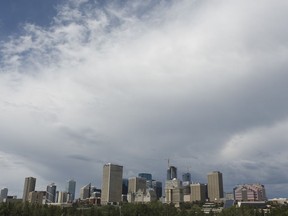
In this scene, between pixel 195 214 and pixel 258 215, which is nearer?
pixel 258 215

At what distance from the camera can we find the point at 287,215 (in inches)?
3526

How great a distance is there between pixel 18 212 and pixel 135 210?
5379cm

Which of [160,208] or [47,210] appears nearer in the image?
[47,210]

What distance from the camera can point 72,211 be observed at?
192 metres

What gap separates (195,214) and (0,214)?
89096 mm

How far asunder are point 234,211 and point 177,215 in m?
27.0

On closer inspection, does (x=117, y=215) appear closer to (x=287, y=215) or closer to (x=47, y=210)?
(x=47, y=210)

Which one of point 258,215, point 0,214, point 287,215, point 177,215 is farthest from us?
point 177,215

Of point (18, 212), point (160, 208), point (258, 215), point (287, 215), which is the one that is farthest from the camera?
point (160, 208)

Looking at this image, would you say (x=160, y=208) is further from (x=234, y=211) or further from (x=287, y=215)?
(x=287, y=215)

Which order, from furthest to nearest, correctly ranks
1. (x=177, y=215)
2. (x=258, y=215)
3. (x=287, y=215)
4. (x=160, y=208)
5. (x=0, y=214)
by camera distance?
(x=160, y=208) → (x=177, y=215) → (x=258, y=215) → (x=0, y=214) → (x=287, y=215)

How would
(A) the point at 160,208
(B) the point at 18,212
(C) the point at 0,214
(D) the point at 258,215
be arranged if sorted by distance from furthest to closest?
1. (A) the point at 160,208
2. (D) the point at 258,215
3. (B) the point at 18,212
4. (C) the point at 0,214

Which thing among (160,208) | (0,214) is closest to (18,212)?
(0,214)

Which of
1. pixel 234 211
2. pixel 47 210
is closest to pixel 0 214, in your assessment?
pixel 47 210
